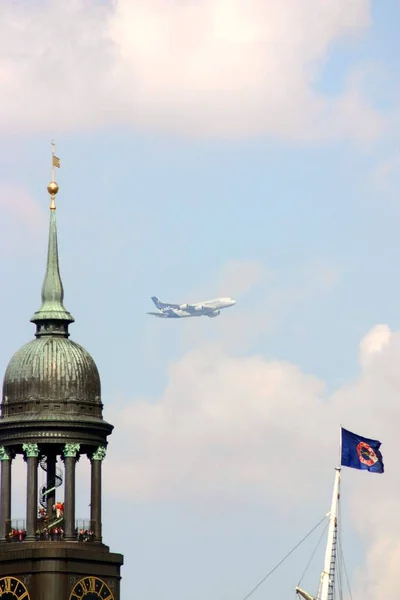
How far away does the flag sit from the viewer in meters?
143

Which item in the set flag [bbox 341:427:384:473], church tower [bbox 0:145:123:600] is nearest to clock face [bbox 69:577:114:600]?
church tower [bbox 0:145:123:600]

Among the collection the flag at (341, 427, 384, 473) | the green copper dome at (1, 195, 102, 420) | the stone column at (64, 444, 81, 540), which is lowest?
the stone column at (64, 444, 81, 540)

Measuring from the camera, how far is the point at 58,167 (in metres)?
146

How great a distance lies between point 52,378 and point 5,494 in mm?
8004

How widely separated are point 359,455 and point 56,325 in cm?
2170

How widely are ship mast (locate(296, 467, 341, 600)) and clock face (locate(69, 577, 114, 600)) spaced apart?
16860 mm

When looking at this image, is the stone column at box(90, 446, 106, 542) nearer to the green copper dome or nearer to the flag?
the green copper dome

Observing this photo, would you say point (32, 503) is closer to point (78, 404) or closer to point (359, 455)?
point (78, 404)

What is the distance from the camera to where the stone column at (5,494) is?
138375 mm

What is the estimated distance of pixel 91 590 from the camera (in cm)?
13700

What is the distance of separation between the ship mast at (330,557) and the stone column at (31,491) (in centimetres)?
2126

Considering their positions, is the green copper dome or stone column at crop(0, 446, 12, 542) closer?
stone column at crop(0, 446, 12, 542)

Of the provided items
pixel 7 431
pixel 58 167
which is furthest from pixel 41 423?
pixel 58 167

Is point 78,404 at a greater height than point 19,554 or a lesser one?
greater
